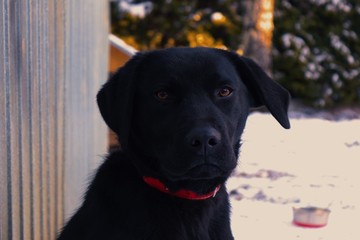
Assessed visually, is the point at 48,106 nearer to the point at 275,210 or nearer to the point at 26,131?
the point at 26,131

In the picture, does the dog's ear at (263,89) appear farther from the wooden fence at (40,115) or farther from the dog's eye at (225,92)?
the wooden fence at (40,115)

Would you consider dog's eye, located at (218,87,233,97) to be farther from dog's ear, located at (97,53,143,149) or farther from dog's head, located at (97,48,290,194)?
dog's ear, located at (97,53,143,149)

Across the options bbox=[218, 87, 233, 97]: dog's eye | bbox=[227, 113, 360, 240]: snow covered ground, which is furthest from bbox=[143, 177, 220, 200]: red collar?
bbox=[227, 113, 360, 240]: snow covered ground

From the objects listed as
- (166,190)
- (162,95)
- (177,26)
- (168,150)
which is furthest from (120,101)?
(177,26)

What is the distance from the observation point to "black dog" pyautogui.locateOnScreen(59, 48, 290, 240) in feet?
8.94

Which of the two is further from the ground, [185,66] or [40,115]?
[185,66]

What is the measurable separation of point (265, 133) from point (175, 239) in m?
8.34

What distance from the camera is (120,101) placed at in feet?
9.52

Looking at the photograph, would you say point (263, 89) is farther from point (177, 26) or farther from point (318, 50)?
point (318, 50)

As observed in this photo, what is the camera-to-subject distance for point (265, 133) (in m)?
10.9

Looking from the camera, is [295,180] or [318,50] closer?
[295,180]

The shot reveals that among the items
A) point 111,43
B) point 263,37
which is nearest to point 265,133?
point 111,43

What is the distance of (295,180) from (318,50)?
9.73m

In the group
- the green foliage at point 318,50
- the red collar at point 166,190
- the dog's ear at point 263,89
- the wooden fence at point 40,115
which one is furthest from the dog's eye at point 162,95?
the green foliage at point 318,50
